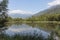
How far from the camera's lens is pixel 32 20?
6612 centimetres

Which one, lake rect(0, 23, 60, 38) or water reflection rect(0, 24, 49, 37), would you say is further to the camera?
water reflection rect(0, 24, 49, 37)

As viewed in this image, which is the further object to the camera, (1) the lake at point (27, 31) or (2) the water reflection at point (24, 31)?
(2) the water reflection at point (24, 31)

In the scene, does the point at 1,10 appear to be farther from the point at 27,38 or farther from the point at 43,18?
the point at 27,38

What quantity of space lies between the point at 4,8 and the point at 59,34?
39.1 meters

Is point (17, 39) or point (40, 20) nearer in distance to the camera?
point (17, 39)

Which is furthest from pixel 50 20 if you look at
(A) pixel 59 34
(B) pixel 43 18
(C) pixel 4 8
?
(A) pixel 59 34

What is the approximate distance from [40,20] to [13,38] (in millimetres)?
54221

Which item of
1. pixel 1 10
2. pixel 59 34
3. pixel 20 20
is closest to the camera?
pixel 59 34

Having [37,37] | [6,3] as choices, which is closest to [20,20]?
[6,3]

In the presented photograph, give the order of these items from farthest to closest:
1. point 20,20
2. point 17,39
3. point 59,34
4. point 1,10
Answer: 1. point 20,20
2. point 1,10
3. point 59,34
4. point 17,39

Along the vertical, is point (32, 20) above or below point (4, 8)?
below

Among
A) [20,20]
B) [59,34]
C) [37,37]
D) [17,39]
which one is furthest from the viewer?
[20,20]

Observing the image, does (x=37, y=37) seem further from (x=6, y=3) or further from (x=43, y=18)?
(x=43, y=18)

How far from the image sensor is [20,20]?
216 feet
